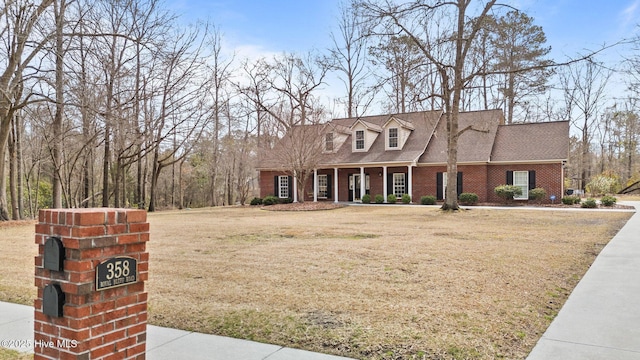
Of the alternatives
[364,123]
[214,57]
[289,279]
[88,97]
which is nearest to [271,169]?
[364,123]

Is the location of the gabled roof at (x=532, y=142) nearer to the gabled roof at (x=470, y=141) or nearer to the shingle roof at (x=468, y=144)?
the shingle roof at (x=468, y=144)

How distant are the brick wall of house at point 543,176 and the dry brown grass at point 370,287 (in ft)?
37.2

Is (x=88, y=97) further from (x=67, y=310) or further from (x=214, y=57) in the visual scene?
(x=214, y=57)

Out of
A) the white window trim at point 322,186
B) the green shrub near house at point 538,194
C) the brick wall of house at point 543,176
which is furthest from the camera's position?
the white window trim at point 322,186

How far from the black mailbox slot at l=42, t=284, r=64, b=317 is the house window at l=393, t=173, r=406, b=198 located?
76.6 ft

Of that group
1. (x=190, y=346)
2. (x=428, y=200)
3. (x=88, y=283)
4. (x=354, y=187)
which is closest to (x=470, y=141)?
(x=428, y=200)

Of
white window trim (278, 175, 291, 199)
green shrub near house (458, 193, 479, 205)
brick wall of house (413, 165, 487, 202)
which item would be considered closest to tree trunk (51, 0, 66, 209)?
white window trim (278, 175, 291, 199)

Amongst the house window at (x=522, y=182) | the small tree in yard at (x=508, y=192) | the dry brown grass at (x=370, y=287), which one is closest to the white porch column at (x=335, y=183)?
the small tree in yard at (x=508, y=192)

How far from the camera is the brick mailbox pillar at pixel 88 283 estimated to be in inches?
98.2

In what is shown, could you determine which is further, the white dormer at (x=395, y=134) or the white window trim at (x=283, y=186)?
the white window trim at (x=283, y=186)

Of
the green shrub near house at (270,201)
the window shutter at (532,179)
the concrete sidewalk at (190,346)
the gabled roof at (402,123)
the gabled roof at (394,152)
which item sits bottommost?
the concrete sidewalk at (190,346)

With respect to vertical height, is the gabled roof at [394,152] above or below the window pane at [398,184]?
above

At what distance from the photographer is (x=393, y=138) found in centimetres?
2575

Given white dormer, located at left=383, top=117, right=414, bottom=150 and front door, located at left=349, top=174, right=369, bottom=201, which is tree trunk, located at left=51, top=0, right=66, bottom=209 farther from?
white dormer, located at left=383, top=117, right=414, bottom=150
